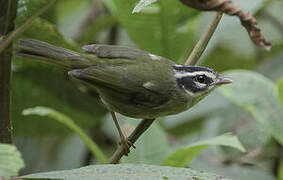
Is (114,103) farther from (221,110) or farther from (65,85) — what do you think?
(221,110)

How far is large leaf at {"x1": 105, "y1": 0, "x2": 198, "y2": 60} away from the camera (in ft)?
10.5

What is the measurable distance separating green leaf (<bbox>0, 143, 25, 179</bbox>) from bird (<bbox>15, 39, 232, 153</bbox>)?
141cm

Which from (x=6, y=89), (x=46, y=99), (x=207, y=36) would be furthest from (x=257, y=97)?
(x=6, y=89)

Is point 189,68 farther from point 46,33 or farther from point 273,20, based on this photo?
point 273,20

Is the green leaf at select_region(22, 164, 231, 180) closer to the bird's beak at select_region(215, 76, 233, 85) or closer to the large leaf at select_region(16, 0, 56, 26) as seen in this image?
the large leaf at select_region(16, 0, 56, 26)

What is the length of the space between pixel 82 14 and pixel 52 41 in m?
2.20

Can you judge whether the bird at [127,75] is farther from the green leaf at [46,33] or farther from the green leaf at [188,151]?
the green leaf at [188,151]

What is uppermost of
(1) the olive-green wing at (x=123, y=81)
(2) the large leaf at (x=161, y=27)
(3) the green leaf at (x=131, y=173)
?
(2) the large leaf at (x=161, y=27)

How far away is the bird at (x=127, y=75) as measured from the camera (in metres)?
2.91

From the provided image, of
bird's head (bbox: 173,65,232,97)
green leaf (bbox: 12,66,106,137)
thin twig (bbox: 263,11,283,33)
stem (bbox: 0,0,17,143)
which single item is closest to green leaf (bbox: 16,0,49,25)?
stem (bbox: 0,0,17,143)

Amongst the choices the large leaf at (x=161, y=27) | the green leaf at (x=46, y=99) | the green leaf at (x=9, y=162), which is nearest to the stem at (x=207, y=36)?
the large leaf at (x=161, y=27)

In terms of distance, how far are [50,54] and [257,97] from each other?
125 centimetres

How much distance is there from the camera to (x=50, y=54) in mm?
2820

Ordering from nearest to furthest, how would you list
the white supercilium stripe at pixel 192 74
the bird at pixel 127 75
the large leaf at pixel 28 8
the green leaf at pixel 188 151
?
the large leaf at pixel 28 8
the green leaf at pixel 188 151
the bird at pixel 127 75
the white supercilium stripe at pixel 192 74
